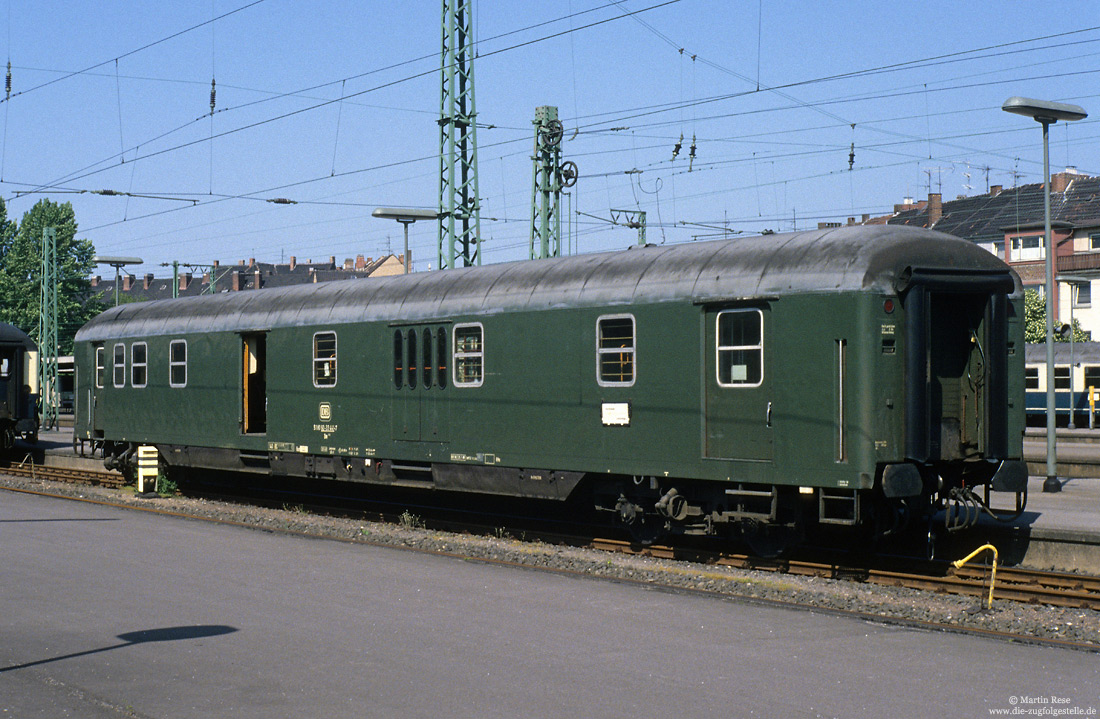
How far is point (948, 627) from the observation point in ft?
31.6

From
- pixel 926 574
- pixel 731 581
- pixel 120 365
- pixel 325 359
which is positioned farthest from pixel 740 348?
pixel 120 365

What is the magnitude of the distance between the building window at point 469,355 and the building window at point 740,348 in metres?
3.83

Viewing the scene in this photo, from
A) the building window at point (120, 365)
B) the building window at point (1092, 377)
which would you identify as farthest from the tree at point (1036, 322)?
the building window at point (120, 365)

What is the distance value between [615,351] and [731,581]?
3.11m

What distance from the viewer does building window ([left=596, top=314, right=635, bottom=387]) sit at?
13609 millimetres

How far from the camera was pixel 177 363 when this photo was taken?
70.0 feet

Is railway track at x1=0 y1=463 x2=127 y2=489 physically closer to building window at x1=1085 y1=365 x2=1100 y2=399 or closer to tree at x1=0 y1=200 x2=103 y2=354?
building window at x1=1085 y1=365 x2=1100 y2=399

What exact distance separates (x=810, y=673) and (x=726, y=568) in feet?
17.1

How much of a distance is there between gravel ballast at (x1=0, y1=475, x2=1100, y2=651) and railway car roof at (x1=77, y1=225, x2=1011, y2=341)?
2.88m

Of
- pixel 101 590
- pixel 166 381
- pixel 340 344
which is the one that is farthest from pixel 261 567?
pixel 166 381

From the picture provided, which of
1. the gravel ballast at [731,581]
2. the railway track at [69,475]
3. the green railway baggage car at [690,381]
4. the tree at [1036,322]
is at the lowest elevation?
the gravel ballast at [731,581]

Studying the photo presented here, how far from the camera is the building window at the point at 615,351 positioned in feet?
44.7

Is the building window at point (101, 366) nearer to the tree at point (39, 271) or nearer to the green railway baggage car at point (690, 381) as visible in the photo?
the green railway baggage car at point (690, 381)

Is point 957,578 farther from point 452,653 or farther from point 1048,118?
point 1048,118
